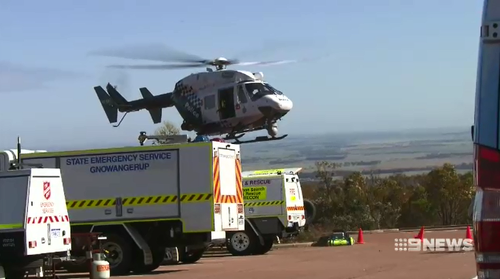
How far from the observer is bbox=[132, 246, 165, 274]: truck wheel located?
61.1 ft

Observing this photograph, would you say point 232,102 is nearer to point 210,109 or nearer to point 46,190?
point 210,109

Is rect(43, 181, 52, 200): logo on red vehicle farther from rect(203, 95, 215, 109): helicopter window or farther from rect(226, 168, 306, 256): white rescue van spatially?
rect(203, 95, 215, 109): helicopter window

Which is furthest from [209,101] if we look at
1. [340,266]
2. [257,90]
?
[340,266]

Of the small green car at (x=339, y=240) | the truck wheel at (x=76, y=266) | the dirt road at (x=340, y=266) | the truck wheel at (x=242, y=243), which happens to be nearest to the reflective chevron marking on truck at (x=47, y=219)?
the truck wheel at (x=76, y=266)

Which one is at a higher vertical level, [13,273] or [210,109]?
[210,109]

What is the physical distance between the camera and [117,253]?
1848 cm

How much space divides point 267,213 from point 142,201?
7375mm

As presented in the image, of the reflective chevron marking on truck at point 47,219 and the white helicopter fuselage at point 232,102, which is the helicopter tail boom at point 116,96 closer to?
the white helicopter fuselage at point 232,102

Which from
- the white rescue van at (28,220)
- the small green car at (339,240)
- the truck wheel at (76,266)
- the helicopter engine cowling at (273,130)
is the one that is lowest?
the small green car at (339,240)

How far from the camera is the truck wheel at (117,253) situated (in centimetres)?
1831

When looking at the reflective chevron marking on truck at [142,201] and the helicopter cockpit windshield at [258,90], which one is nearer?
the reflective chevron marking on truck at [142,201]

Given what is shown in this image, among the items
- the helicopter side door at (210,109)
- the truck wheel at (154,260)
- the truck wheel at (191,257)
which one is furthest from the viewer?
the helicopter side door at (210,109)

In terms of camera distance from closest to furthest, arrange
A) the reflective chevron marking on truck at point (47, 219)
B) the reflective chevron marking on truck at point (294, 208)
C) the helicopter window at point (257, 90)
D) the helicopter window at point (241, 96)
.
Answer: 1. the reflective chevron marking on truck at point (47, 219)
2. the reflective chevron marking on truck at point (294, 208)
3. the helicopter window at point (257, 90)
4. the helicopter window at point (241, 96)

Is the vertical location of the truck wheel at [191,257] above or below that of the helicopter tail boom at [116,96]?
below
